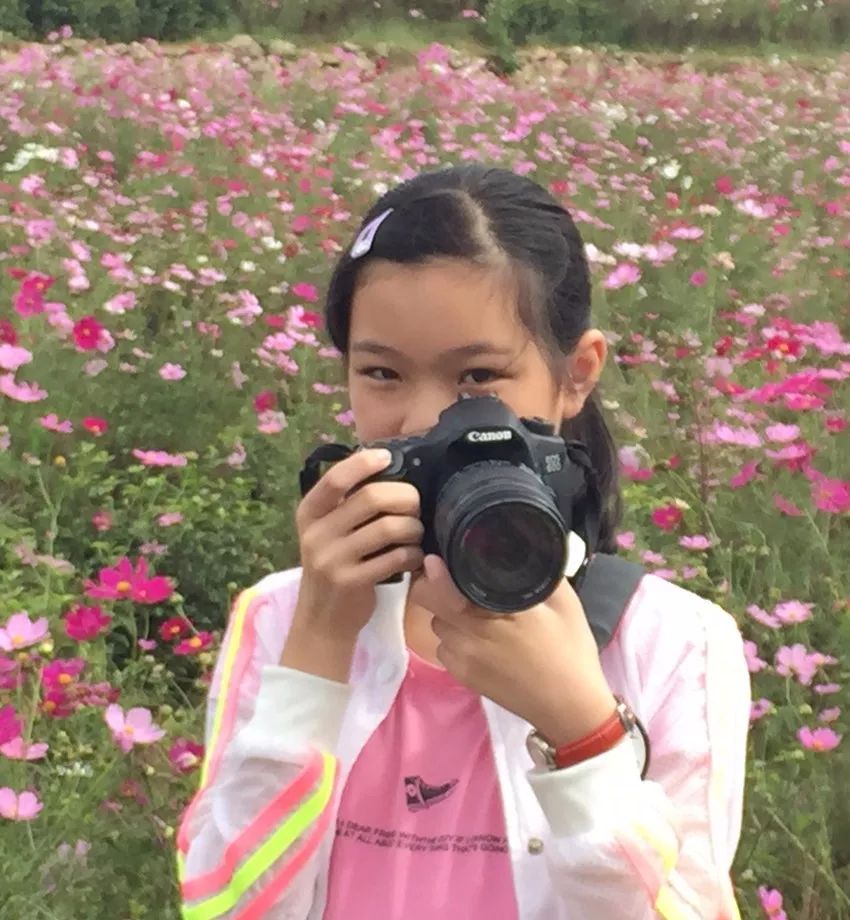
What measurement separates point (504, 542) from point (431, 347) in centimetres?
20

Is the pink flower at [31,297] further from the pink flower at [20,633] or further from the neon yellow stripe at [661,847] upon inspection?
the neon yellow stripe at [661,847]

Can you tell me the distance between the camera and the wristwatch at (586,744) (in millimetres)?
818

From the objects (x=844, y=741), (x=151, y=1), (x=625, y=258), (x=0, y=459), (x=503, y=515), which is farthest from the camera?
(x=151, y=1)

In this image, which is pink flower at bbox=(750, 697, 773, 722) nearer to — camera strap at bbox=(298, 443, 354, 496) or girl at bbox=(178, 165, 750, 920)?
girl at bbox=(178, 165, 750, 920)

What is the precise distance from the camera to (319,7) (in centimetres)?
976

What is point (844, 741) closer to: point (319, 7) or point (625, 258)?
point (625, 258)

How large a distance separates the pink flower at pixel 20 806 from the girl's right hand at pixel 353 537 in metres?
0.47

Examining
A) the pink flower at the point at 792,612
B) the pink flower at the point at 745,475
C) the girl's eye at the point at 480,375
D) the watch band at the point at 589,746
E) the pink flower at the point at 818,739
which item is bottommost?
the pink flower at the point at 745,475

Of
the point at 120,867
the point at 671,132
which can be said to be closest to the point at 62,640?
the point at 120,867

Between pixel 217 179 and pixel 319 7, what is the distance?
280 inches

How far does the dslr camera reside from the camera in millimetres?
768

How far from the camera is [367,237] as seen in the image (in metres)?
1.00

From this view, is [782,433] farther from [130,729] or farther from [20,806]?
[20,806]

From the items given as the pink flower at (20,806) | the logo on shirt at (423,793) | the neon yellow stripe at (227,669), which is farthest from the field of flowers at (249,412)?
the logo on shirt at (423,793)
